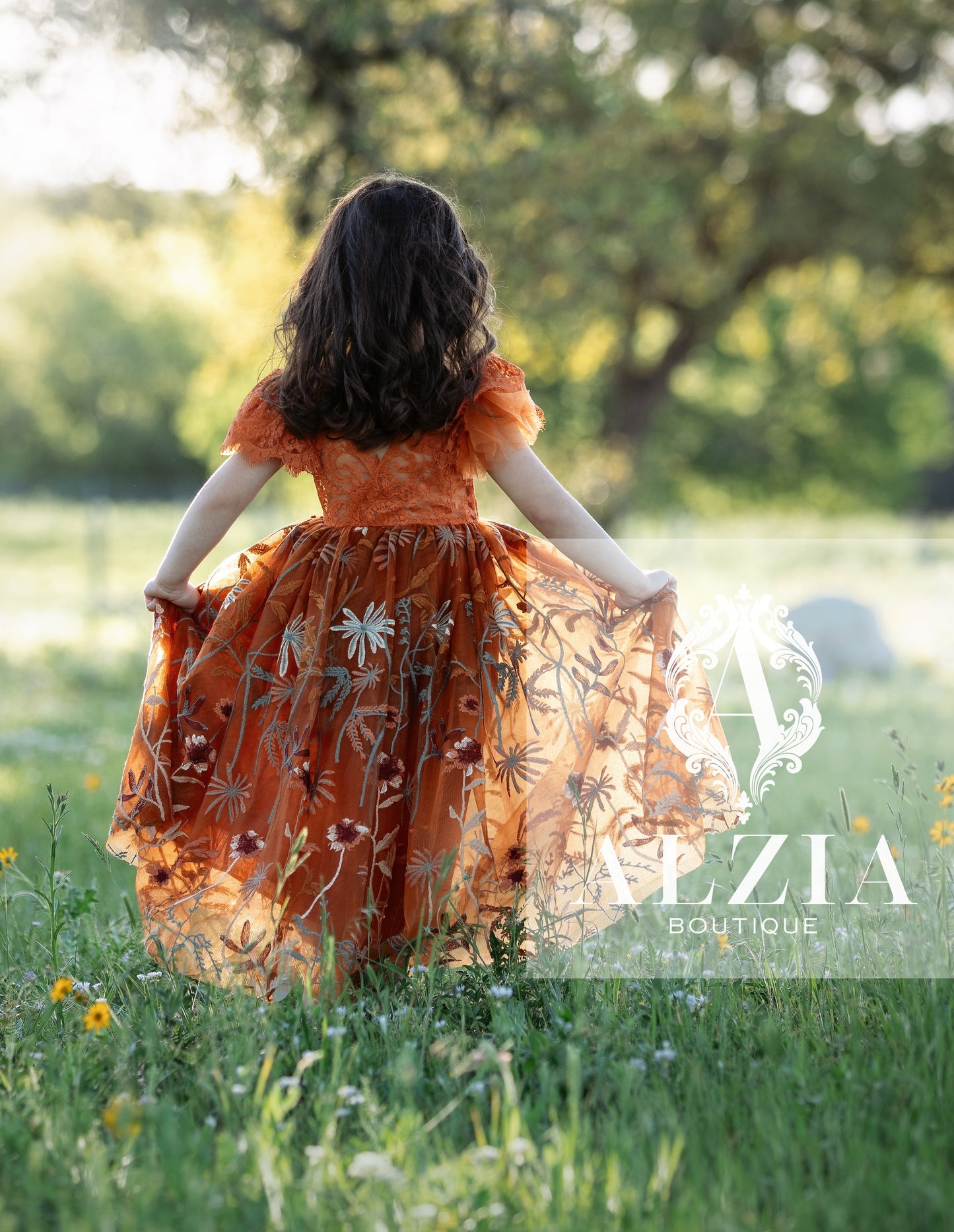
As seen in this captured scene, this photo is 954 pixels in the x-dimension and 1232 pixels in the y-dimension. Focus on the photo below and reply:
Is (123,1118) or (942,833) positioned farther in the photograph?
(942,833)

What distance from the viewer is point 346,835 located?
261cm

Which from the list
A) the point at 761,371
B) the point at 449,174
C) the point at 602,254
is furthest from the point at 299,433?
the point at 761,371

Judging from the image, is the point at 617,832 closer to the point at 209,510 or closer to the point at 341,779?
the point at 341,779

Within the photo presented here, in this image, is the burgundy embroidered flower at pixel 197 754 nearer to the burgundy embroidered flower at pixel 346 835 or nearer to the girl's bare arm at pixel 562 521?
the burgundy embroidered flower at pixel 346 835

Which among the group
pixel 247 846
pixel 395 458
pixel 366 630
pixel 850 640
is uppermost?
pixel 850 640

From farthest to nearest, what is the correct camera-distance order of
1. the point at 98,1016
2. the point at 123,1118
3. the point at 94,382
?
the point at 94,382 → the point at 98,1016 → the point at 123,1118

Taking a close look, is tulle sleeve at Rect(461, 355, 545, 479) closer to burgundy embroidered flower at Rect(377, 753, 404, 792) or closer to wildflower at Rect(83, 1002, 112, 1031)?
burgundy embroidered flower at Rect(377, 753, 404, 792)

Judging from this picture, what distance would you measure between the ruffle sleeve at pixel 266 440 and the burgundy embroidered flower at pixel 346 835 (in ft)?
2.89

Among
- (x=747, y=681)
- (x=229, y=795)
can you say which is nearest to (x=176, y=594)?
(x=229, y=795)

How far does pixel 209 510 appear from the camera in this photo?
9.24ft

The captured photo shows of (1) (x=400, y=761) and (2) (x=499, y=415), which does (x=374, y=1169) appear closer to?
(1) (x=400, y=761)

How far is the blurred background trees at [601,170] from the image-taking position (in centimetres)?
712

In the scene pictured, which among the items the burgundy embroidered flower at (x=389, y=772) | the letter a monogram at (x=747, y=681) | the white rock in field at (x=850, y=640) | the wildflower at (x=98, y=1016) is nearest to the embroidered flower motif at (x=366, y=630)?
the burgundy embroidered flower at (x=389, y=772)

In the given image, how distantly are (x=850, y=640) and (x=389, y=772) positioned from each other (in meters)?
6.54
